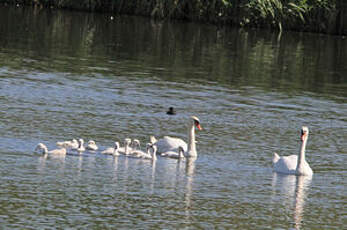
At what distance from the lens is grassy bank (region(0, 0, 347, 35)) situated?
59.6m

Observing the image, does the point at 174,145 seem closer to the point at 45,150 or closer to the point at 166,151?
the point at 166,151

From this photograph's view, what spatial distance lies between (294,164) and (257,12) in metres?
43.6

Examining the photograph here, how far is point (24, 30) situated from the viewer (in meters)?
45.6

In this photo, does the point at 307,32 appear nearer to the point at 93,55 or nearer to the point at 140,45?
the point at 140,45

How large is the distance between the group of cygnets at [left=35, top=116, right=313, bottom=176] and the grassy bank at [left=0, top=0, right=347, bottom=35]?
39945mm

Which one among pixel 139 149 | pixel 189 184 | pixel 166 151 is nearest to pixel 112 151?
pixel 139 149

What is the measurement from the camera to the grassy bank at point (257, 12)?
59562 millimetres

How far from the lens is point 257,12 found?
201 ft

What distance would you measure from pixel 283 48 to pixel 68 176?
3479cm

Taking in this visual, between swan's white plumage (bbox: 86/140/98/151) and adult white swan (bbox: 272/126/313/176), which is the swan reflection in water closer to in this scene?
adult white swan (bbox: 272/126/313/176)

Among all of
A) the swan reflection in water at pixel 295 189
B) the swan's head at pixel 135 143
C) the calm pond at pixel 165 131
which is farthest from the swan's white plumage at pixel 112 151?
the swan reflection in water at pixel 295 189

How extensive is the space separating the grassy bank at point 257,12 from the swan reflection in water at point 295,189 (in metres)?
41.1

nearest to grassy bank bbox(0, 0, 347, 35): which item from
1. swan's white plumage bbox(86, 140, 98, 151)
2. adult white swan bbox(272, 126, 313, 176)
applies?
adult white swan bbox(272, 126, 313, 176)

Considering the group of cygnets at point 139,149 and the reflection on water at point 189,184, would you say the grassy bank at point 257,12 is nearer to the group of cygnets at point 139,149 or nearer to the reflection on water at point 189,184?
the group of cygnets at point 139,149
